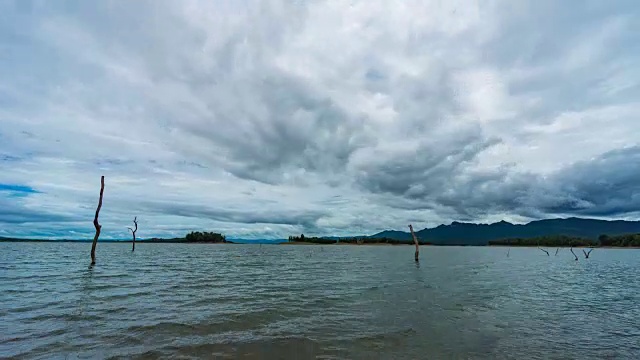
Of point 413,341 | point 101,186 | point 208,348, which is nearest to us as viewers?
point 208,348

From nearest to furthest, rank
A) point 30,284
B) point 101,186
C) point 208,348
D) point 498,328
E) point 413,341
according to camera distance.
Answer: point 208,348
point 413,341
point 498,328
point 30,284
point 101,186

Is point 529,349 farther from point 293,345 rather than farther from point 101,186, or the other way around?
point 101,186

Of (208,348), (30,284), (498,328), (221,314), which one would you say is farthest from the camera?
(30,284)

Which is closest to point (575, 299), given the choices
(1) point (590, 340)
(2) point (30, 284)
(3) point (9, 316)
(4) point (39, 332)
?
(1) point (590, 340)

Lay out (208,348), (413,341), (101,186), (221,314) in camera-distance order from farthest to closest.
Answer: (101,186), (221,314), (413,341), (208,348)

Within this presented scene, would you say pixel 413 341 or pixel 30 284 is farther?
pixel 30 284

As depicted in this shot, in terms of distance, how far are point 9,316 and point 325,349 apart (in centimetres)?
1378

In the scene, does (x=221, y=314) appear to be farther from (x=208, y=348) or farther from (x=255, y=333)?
(x=208, y=348)

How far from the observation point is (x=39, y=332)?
1228 centimetres

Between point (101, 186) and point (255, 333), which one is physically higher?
point (101, 186)

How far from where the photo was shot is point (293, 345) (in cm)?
1148

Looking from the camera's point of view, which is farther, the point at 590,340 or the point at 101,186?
the point at 101,186

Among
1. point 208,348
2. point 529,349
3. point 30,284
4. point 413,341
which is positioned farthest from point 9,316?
point 529,349

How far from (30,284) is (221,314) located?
17.9 metres
